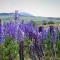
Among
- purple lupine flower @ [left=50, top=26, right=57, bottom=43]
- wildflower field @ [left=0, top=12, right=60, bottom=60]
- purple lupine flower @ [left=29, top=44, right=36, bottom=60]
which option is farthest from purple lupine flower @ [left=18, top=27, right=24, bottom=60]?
purple lupine flower @ [left=50, top=26, right=57, bottom=43]

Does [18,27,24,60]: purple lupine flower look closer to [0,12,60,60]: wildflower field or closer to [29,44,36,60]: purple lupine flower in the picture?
[0,12,60,60]: wildflower field

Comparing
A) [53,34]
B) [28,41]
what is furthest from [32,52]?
[53,34]

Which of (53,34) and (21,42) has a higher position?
(53,34)

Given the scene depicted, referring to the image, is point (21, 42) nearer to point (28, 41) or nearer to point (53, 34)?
point (28, 41)

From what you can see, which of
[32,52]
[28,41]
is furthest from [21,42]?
[32,52]

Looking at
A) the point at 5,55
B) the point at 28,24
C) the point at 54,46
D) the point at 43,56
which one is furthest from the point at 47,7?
the point at 5,55

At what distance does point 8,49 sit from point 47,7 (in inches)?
31.8

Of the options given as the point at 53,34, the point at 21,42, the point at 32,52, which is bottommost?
the point at 32,52

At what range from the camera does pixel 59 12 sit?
2180 mm

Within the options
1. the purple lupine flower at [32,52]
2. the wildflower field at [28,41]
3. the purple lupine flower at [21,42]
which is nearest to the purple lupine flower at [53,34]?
the wildflower field at [28,41]

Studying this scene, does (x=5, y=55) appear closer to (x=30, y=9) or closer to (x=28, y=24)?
(x=28, y=24)

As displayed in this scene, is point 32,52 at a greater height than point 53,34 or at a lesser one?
lesser

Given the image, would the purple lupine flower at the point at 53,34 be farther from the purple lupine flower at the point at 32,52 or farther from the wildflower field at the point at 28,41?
the purple lupine flower at the point at 32,52

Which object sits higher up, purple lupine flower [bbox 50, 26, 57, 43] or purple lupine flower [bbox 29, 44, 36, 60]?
purple lupine flower [bbox 50, 26, 57, 43]
